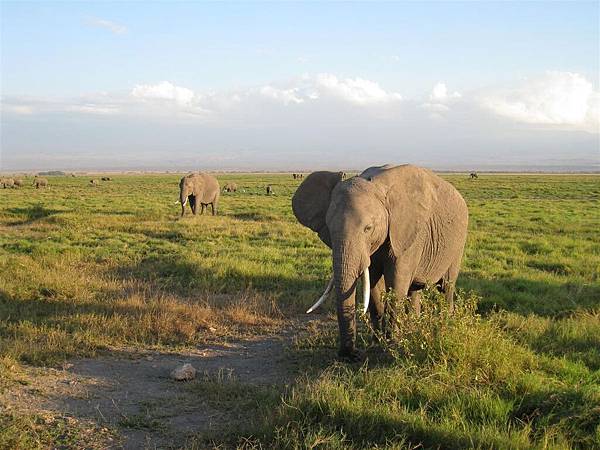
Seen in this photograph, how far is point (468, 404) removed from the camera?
15.3 feet

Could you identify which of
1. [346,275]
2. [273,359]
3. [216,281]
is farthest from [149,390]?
[216,281]

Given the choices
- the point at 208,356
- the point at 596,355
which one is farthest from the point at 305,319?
the point at 596,355

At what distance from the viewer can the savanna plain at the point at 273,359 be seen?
4363 mm

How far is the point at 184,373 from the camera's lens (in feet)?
19.7

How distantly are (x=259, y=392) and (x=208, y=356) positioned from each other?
1.75 meters

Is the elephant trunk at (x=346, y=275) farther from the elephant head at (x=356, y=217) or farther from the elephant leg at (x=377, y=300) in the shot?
the elephant leg at (x=377, y=300)

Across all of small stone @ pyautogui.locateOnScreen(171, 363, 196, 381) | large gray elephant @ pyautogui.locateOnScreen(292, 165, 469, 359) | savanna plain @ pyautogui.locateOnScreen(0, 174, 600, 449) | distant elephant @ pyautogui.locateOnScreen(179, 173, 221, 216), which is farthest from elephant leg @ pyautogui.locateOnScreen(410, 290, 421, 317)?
distant elephant @ pyautogui.locateOnScreen(179, 173, 221, 216)

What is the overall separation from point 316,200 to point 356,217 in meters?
1.29

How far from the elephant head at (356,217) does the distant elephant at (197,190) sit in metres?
18.5

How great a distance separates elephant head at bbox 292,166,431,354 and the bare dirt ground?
3.83ft

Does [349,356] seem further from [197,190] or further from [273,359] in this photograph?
[197,190]

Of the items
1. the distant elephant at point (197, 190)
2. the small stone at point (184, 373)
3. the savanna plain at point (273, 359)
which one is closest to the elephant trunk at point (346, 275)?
the savanna plain at point (273, 359)

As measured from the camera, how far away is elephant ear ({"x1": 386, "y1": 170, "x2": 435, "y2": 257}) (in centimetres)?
630

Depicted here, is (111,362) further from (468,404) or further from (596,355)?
(596,355)
